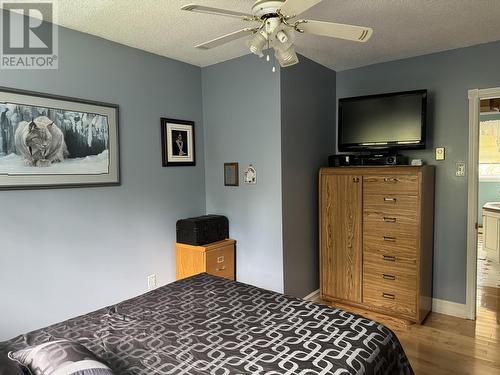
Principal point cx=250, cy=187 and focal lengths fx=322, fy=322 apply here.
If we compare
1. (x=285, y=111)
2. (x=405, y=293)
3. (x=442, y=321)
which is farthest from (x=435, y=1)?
(x=442, y=321)

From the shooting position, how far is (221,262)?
324 cm

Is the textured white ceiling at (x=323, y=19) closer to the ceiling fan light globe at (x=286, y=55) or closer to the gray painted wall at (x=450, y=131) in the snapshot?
the gray painted wall at (x=450, y=131)

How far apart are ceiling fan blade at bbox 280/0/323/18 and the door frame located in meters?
2.31

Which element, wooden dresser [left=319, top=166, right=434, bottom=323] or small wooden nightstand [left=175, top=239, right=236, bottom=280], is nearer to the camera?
wooden dresser [left=319, top=166, right=434, bottom=323]

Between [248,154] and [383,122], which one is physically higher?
[383,122]

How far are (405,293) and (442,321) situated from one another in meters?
0.51

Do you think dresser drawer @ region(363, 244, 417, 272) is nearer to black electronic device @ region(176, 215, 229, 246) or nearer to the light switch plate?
the light switch plate

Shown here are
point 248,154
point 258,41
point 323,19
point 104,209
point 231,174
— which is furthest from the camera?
point 231,174

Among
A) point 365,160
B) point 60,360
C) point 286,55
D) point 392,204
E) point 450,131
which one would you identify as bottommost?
point 60,360

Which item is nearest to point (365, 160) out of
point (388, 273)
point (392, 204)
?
point (392, 204)

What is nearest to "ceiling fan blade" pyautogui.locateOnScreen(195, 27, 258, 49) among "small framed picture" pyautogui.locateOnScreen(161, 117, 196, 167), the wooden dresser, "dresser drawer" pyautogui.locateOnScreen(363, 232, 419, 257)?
"small framed picture" pyautogui.locateOnScreen(161, 117, 196, 167)

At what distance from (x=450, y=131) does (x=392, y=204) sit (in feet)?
3.09

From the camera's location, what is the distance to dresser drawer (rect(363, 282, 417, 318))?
2.88m

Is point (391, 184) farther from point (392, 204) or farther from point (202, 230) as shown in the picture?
point (202, 230)
